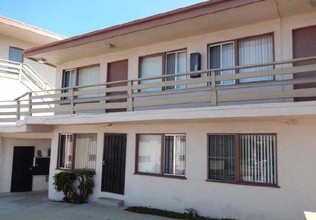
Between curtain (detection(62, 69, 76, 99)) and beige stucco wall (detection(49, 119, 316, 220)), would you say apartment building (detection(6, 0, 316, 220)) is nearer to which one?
beige stucco wall (detection(49, 119, 316, 220))

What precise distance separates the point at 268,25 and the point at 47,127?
9.90 metres

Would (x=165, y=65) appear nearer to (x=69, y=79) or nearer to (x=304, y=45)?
(x=304, y=45)

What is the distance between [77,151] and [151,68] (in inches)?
194

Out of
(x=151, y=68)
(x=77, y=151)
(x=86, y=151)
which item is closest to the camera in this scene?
(x=151, y=68)

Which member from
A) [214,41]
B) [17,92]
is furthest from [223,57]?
[17,92]

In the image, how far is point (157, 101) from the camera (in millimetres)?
9953

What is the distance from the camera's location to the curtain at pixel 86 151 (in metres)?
12.9

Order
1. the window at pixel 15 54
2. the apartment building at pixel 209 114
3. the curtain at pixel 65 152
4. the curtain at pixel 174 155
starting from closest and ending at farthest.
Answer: the apartment building at pixel 209 114 < the curtain at pixel 174 155 < the curtain at pixel 65 152 < the window at pixel 15 54

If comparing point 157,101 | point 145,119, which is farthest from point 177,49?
point 145,119

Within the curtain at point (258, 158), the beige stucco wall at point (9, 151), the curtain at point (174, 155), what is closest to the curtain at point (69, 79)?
the beige stucco wall at point (9, 151)

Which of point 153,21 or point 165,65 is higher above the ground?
point 153,21

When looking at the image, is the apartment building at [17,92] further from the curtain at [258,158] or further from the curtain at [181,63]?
the curtain at [258,158]

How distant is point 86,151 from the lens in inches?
515

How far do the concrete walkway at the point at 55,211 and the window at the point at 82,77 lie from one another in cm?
466
